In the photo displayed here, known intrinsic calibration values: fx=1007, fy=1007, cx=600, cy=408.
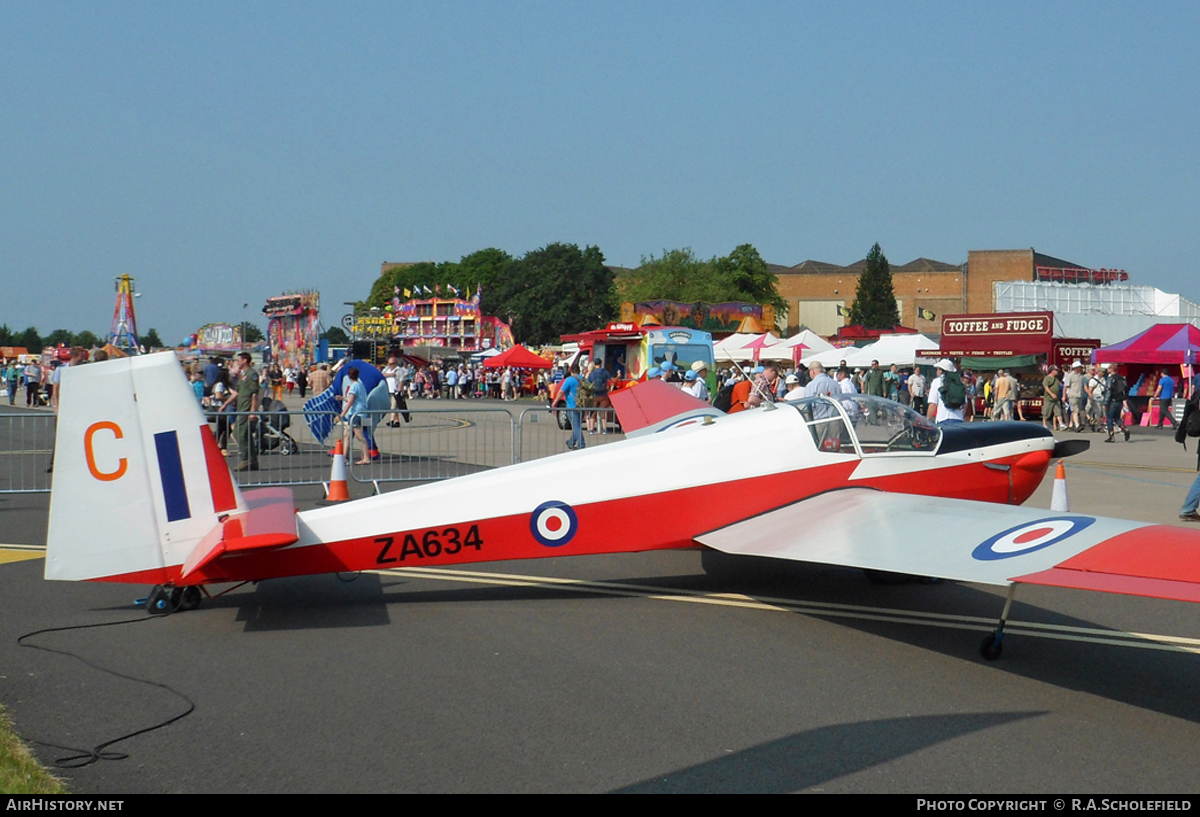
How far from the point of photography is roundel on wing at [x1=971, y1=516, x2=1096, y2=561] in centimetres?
536

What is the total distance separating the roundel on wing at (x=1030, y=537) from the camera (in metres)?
5.36

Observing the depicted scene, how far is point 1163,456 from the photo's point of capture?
62.1ft

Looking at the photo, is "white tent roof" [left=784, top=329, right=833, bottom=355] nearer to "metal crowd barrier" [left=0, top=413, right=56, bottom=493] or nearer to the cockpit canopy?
"metal crowd barrier" [left=0, top=413, right=56, bottom=493]

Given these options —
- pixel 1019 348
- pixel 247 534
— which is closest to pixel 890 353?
pixel 1019 348

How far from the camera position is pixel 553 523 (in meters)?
6.83

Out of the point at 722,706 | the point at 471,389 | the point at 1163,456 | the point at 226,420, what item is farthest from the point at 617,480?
the point at 471,389

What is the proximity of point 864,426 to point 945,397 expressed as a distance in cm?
986

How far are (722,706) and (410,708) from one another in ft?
5.08

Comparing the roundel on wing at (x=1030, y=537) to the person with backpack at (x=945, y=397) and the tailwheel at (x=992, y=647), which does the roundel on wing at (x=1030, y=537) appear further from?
the person with backpack at (x=945, y=397)

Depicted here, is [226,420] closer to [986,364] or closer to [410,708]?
[410,708]

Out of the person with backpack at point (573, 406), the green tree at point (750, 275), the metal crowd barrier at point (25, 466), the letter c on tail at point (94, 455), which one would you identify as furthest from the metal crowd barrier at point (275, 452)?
the green tree at point (750, 275)

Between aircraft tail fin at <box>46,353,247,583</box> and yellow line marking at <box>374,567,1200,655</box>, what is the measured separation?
164cm

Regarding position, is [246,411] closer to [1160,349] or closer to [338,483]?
[338,483]

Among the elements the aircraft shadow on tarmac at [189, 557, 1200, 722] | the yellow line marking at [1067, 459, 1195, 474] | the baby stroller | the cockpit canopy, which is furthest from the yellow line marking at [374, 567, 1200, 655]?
the yellow line marking at [1067, 459, 1195, 474]
